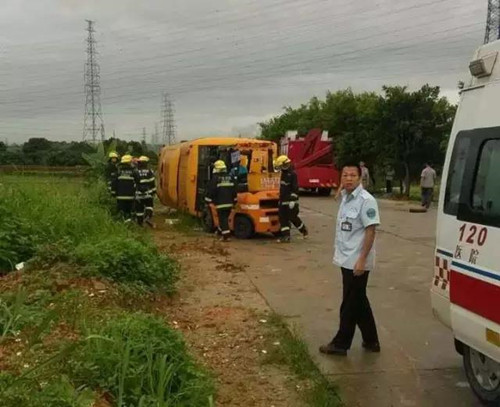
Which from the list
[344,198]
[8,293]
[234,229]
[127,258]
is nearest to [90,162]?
[234,229]

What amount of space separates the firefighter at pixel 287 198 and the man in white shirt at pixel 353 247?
7.37 meters

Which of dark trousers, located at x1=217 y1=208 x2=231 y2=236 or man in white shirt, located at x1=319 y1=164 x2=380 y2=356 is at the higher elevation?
man in white shirt, located at x1=319 y1=164 x2=380 y2=356

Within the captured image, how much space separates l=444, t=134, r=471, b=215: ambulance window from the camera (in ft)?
14.6

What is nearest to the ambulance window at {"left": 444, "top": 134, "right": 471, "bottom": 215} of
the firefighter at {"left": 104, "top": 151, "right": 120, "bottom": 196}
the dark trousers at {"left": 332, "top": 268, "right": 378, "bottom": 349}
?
the dark trousers at {"left": 332, "top": 268, "right": 378, "bottom": 349}

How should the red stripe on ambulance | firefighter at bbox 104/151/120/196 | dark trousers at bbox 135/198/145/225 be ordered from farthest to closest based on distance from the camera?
1. firefighter at bbox 104/151/120/196
2. dark trousers at bbox 135/198/145/225
3. the red stripe on ambulance

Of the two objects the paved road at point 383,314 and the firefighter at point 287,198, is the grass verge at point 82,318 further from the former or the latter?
the firefighter at point 287,198

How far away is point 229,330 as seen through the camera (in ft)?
21.8

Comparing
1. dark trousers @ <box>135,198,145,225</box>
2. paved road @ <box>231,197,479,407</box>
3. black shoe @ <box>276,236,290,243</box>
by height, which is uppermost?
dark trousers @ <box>135,198,145,225</box>

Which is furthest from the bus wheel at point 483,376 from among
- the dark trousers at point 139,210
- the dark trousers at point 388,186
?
the dark trousers at point 388,186

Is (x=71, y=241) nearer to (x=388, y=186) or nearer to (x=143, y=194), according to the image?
(x=143, y=194)

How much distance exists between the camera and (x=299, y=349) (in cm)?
589

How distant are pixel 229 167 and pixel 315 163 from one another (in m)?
15.6

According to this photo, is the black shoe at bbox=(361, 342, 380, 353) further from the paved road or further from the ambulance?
the ambulance

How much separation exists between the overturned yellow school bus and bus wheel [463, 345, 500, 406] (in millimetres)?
9051
